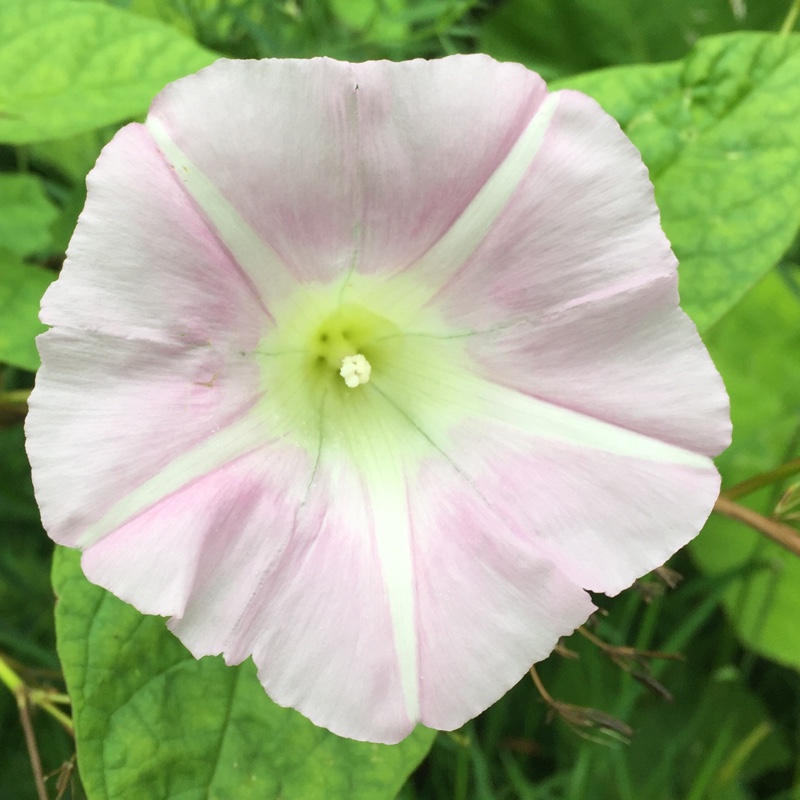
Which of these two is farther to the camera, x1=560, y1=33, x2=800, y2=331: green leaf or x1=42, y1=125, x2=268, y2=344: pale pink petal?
x1=560, y1=33, x2=800, y2=331: green leaf

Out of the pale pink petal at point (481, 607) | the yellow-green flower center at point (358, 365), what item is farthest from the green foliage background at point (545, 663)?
the yellow-green flower center at point (358, 365)

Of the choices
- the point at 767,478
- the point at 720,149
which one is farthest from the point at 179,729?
the point at 720,149

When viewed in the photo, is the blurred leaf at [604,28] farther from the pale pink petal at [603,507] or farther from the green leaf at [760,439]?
the pale pink petal at [603,507]

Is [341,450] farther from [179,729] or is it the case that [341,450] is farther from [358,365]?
[179,729]

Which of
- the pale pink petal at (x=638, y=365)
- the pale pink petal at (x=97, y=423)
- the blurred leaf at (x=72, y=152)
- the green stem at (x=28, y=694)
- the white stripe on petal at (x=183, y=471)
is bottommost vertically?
the green stem at (x=28, y=694)

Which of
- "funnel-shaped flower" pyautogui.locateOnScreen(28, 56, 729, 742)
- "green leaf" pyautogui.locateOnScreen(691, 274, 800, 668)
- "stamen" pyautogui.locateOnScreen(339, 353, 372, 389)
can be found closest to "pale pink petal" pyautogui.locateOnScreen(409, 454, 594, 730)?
"funnel-shaped flower" pyautogui.locateOnScreen(28, 56, 729, 742)

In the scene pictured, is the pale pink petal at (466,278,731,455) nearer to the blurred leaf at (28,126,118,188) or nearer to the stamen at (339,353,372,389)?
the stamen at (339,353,372,389)

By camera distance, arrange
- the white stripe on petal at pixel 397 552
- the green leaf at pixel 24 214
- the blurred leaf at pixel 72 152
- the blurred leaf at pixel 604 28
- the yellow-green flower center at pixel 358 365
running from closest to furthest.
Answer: the white stripe on petal at pixel 397 552
the yellow-green flower center at pixel 358 365
the green leaf at pixel 24 214
the blurred leaf at pixel 72 152
the blurred leaf at pixel 604 28

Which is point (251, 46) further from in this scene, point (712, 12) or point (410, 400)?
point (712, 12)
